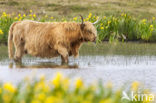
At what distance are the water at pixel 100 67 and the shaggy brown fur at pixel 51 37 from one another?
262 mm

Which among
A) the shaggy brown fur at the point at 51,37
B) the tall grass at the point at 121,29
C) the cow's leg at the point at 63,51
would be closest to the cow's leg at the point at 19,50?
the shaggy brown fur at the point at 51,37

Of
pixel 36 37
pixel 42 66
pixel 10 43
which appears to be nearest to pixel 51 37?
pixel 36 37

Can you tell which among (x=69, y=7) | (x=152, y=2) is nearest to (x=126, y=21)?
(x=69, y=7)

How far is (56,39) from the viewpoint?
1050 cm

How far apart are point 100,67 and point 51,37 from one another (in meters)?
1.34

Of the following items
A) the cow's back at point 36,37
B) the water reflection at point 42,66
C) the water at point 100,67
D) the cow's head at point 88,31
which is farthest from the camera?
the cow's back at point 36,37

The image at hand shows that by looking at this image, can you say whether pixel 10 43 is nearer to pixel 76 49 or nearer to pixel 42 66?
pixel 42 66

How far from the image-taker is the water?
862 centimetres

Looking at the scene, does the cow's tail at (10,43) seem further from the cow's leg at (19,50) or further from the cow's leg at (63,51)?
the cow's leg at (63,51)

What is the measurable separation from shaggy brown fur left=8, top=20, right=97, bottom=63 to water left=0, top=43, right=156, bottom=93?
10.3 inches

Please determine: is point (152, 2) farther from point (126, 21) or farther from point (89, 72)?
point (89, 72)

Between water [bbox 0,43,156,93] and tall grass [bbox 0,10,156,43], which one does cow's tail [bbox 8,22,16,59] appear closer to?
water [bbox 0,43,156,93]

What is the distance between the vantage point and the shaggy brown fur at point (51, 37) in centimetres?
1045

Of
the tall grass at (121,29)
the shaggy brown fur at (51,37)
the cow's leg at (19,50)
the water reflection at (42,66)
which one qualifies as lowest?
the tall grass at (121,29)
